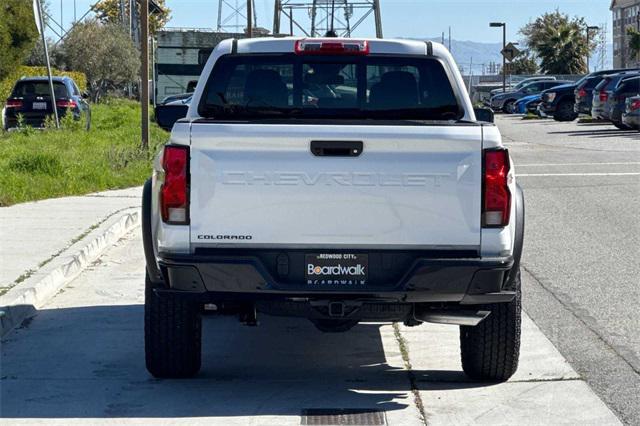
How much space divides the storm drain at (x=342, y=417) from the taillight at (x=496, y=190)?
111 cm

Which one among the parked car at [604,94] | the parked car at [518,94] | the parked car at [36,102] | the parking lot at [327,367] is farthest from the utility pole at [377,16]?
the parking lot at [327,367]

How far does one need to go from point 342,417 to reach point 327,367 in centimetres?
129

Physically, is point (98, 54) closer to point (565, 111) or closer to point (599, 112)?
point (565, 111)

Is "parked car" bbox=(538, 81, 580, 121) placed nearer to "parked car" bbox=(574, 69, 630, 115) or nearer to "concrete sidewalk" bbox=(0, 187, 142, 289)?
"parked car" bbox=(574, 69, 630, 115)

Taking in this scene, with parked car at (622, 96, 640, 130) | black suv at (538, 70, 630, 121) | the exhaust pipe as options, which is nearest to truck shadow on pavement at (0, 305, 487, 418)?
the exhaust pipe

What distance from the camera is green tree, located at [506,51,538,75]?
112m

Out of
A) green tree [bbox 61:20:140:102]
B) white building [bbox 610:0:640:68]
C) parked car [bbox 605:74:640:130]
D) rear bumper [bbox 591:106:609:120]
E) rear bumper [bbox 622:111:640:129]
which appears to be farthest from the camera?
white building [bbox 610:0:640:68]

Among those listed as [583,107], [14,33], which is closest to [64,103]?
[14,33]

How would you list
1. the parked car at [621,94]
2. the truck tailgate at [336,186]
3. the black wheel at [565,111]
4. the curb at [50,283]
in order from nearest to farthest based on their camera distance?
the truck tailgate at [336,186] → the curb at [50,283] → the parked car at [621,94] → the black wheel at [565,111]

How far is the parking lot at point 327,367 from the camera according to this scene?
21.6ft

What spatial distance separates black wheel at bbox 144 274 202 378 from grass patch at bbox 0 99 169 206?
28.1 ft

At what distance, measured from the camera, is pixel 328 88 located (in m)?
7.61

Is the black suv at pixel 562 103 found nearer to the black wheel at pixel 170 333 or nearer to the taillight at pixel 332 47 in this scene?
the taillight at pixel 332 47

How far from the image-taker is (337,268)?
644cm
